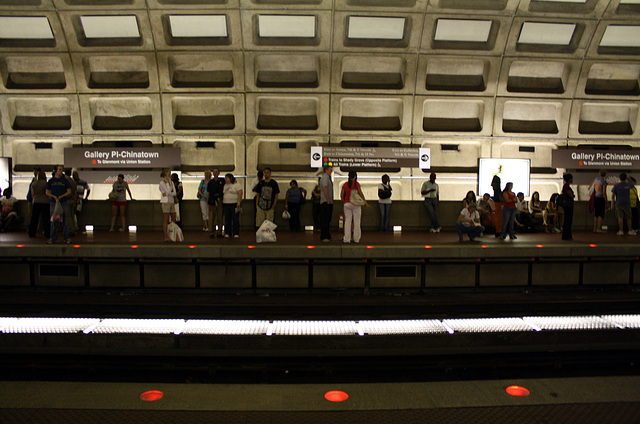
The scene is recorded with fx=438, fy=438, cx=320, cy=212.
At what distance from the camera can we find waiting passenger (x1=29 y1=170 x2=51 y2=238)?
1023 cm

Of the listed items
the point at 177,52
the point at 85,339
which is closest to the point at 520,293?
the point at 85,339

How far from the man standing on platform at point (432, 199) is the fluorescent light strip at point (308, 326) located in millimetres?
7082

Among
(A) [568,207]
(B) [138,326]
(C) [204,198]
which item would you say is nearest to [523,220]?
(A) [568,207]

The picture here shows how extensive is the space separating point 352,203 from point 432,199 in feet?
13.0

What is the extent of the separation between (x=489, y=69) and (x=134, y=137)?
545 inches

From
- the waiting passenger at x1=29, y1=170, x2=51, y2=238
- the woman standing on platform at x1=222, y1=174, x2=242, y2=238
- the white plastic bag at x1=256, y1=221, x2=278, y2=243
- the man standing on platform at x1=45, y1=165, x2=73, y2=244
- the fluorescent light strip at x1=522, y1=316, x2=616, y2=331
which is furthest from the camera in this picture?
the waiting passenger at x1=29, y1=170, x2=51, y2=238

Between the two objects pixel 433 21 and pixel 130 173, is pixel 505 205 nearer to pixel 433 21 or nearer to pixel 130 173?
pixel 433 21

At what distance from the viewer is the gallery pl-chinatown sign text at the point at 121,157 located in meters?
16.3

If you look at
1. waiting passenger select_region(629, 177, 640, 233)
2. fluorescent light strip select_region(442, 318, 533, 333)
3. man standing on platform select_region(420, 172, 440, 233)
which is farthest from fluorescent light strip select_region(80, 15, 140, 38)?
waiting passenger select_region(629, 177, 640, 233)

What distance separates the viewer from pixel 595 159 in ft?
56.4

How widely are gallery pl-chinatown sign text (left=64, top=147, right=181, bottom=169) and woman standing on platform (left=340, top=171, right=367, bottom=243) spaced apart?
9.18m

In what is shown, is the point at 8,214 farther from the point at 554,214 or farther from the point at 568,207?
the point at 554,214

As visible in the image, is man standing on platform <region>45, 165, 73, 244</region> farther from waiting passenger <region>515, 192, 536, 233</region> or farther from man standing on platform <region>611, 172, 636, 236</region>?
man standing on platform <region>611, 172, 636, 236</region>

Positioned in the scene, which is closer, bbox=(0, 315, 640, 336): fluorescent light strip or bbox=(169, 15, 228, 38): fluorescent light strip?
bbox=(0, 315, 640, 336): fluorescent light strip
